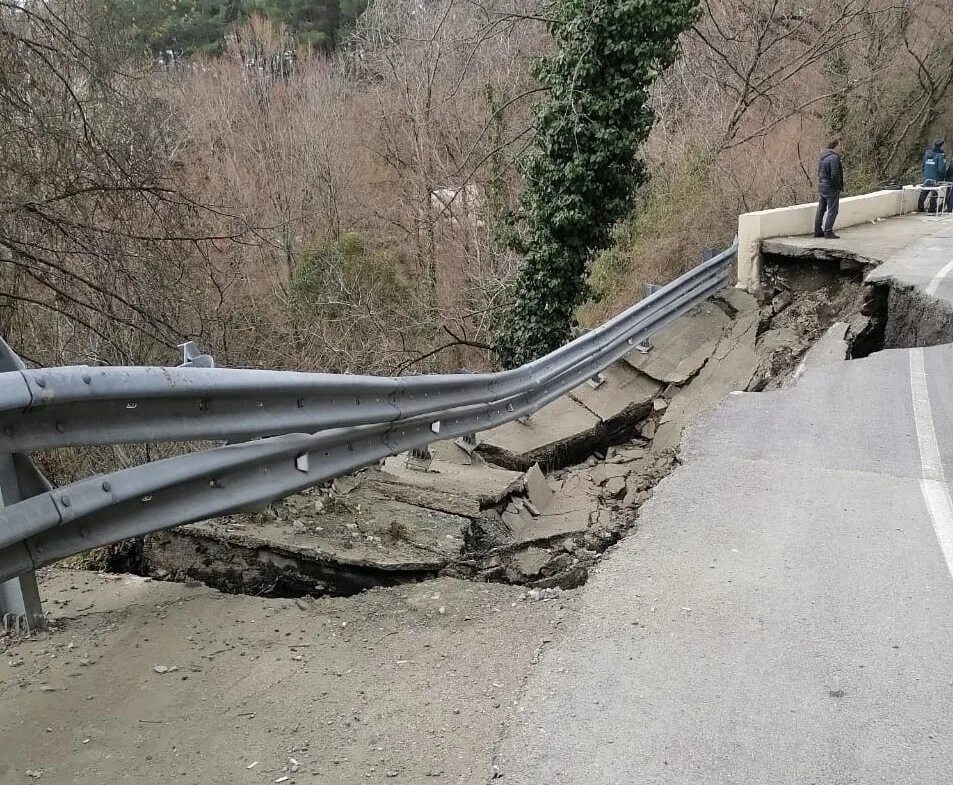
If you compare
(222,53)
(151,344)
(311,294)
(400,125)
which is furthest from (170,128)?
(222,53)

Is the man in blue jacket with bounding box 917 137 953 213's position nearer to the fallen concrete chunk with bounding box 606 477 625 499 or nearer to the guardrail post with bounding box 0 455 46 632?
the fallen concrete chunk with bounding box 606 477 625 499

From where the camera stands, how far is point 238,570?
385 cm

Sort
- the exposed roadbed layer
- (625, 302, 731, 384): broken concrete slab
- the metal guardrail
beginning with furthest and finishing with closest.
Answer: (625, 302, 731, 384): broken concrete slab
the exposed roadbed layer
the metal guardrail

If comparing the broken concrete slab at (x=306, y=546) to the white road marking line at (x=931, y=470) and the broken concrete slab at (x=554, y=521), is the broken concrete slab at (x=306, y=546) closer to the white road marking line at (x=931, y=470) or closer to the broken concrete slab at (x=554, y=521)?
the broken concrete slab at (x=554, y=521)

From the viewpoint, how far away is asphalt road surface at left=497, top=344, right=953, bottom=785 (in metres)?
2.81

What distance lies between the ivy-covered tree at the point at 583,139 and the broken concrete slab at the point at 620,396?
4.76 meters

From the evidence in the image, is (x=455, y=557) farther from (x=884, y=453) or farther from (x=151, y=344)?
(x=151, y=344)

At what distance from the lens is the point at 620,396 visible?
9047 millimetres

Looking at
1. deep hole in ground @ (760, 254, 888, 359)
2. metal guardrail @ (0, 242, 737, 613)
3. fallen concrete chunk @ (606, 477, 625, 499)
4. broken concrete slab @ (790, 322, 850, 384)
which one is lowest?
fallen concrete chunk @ (606, 477, 625, 499)

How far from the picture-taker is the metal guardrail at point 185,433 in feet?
8.25

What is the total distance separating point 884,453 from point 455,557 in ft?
12.3

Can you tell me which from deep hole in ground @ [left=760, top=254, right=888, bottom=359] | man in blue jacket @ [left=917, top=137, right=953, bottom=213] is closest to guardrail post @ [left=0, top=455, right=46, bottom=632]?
deep hole in ground @ [left=760, top=254, right=888, bottom=359]

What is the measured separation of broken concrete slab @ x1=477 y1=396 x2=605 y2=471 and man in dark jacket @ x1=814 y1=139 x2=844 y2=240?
22.6ft

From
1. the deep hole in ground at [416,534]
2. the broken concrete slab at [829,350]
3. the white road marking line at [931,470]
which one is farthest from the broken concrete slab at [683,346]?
the white road marking line at [931,470]
